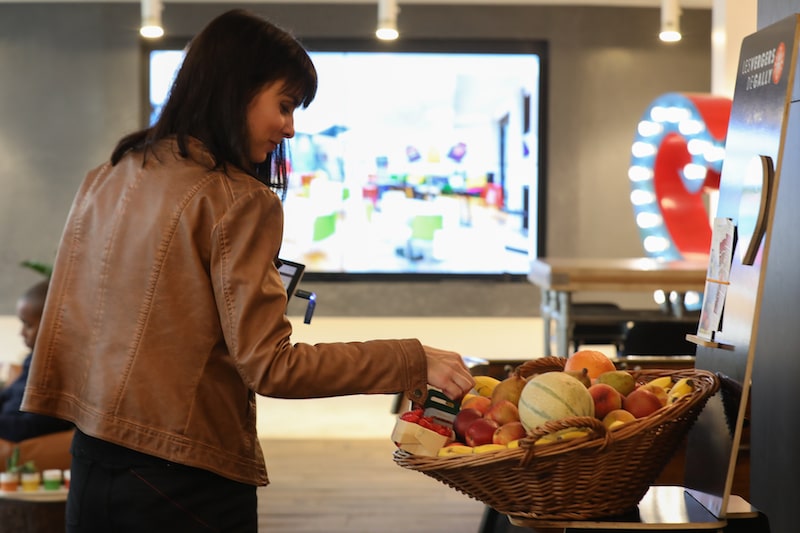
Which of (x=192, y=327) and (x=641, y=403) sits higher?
(x=192, y=327)

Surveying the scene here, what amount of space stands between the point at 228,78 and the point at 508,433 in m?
0.67

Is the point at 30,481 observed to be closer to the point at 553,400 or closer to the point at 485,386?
the point at 485,386

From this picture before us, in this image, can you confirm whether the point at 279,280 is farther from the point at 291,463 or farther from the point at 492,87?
the point at 492,87

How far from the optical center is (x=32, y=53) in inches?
378

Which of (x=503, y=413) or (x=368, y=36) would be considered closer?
(x=503, y=413)

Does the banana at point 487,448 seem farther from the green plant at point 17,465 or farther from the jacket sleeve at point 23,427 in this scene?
the jacket sleeve at point 23,427

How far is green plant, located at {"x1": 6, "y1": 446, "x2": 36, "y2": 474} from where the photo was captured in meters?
3.30

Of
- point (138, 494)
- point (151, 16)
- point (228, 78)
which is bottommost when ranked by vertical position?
point (138, 494)

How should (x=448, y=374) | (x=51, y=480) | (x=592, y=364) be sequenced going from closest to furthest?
(x=448, y=374) < (x=592, y=364) < (x=51, y=480)

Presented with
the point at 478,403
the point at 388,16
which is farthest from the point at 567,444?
the point at 388,16

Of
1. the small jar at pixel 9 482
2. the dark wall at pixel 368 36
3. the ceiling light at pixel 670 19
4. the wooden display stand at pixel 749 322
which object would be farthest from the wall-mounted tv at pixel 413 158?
the wooden display stand at pixel 749 322

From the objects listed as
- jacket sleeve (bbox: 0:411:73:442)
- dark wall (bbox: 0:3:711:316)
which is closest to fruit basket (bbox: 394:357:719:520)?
jacket sleeve (bbox: 0:411:73:442)

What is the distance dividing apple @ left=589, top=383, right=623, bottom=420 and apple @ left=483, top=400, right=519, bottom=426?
12 centimetres

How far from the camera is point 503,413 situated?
155cm
